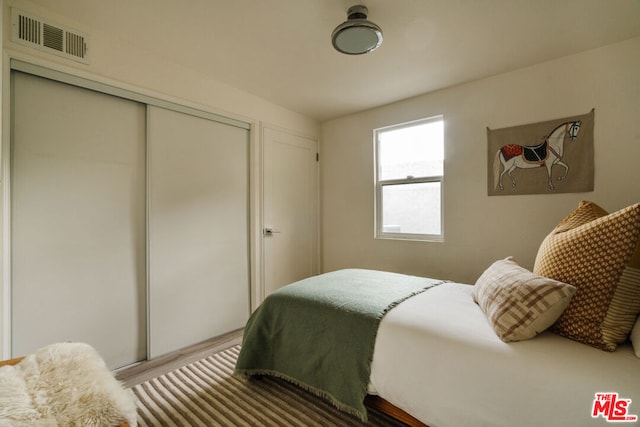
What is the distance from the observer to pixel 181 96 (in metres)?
2.46

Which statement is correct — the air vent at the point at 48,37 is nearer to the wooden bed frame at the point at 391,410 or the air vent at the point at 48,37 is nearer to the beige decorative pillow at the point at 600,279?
the wooden bed frame at the point at 391,410

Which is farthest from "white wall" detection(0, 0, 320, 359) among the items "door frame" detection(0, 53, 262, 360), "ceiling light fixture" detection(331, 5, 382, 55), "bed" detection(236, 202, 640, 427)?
"bed" detection(236, 202, 640, 427)

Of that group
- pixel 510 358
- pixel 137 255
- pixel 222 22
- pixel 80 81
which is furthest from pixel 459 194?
pixel 80 81

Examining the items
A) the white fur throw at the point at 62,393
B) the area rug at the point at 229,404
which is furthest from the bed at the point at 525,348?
the white fur throw at the point at 62,393

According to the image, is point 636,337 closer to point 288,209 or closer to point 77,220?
point 288,209

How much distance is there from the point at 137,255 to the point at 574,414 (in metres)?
2.71

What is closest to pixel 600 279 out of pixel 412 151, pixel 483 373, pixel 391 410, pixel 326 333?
pixel 483 373

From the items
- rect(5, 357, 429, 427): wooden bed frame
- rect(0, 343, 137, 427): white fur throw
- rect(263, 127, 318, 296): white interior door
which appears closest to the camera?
rect(0, 343, 137, 427): white fur throw

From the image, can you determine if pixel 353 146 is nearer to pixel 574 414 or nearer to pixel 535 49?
pixel 535 49

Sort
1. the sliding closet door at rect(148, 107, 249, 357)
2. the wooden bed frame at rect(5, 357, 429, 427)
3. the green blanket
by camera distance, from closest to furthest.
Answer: the wooden bed frame at rect(5, 357, 429, 427) < the green blanket < the sliding closet door at rect(148, 107, 249, 357)

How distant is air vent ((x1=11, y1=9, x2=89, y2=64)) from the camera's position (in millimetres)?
1699

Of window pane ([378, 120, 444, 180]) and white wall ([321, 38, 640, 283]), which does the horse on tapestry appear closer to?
white wall ([321, 38, 640, 283])

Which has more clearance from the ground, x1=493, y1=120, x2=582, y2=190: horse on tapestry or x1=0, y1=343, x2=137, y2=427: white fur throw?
x1=493, y1=120, x2=582, y2=190: horse on tapestry

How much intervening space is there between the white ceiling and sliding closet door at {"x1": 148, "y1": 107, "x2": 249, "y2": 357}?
0.63 metres
